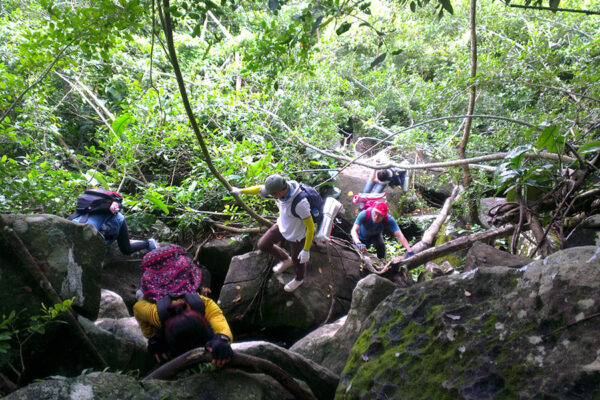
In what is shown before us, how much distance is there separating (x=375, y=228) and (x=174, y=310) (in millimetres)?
4578

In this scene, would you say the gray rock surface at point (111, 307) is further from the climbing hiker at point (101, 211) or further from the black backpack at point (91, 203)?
the black backpack at point (91, 203)

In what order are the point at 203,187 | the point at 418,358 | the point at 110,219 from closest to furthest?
the point at 418,358, the point at 110,219, the point at 203,187

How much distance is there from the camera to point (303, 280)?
18.2 ft

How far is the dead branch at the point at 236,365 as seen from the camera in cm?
206

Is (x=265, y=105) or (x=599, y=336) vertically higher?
(x=265, y=105)

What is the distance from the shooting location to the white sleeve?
14.6 feet

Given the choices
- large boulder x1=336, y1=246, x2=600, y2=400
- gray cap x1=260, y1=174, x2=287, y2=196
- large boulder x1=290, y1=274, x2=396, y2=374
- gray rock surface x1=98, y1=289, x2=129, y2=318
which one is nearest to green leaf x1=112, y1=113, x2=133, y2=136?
gray rock surface x1=98, y1=289, x2=129, y2=318

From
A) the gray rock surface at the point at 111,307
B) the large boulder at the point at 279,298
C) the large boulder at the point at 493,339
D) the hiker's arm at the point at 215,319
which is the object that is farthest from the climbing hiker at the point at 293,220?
the large boulder at the point at 493,339

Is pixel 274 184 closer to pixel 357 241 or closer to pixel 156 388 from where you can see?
pixel 357 241

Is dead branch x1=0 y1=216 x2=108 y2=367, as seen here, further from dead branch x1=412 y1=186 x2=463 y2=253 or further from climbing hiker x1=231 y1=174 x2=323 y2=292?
dead branch x1=412 y1=186 x2=463 y2=253

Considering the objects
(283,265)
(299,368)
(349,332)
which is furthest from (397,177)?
(299,368)

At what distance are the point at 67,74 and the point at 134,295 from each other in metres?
5.03

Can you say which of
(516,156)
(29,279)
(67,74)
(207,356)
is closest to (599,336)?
(516,156)

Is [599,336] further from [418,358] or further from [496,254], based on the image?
[496,254]
